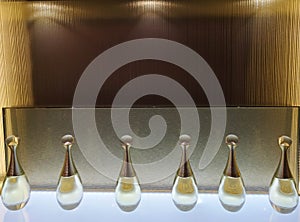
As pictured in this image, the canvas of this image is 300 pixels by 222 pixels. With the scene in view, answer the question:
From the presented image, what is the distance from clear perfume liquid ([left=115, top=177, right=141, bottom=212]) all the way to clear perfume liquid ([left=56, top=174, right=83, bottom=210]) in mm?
116

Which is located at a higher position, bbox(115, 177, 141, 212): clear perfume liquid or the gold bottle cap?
the gold bottle cap

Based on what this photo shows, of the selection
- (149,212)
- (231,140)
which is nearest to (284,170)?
(231,140)

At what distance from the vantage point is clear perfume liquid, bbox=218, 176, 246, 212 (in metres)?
0.74

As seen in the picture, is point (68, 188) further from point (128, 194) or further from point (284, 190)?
point (284, 190)

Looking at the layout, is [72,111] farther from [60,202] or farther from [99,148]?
[60,202]

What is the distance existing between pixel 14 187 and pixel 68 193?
0.15 m

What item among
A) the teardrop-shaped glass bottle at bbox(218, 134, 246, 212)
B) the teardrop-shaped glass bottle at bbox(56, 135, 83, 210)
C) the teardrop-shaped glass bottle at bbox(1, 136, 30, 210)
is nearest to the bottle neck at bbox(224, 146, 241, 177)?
the teardrop-shaped glass bottle at bbox(218, 134, 246, 212)

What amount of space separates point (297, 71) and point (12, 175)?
87 cm

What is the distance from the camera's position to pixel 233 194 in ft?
2.41

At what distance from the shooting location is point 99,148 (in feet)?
2.86

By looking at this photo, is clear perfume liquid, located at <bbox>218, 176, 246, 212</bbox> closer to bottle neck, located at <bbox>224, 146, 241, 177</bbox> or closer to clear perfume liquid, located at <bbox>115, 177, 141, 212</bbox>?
bottle neck, located at <bbox>224, 146, 241, 177</bbox>

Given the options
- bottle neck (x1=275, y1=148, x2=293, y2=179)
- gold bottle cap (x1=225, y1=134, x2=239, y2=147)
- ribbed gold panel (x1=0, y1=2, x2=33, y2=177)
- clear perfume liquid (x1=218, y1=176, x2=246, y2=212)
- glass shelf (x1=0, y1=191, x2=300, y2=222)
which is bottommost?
glass shelf (x1=0, y1=191, x2=300, y2=222)

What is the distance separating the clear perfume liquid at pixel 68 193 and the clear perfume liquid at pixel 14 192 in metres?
0.09

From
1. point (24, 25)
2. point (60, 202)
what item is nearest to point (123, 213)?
point (60, 202)
